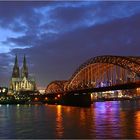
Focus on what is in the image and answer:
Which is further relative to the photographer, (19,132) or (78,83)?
(78,83)

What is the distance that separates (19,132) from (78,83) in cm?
11838

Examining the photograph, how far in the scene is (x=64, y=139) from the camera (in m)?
52.8

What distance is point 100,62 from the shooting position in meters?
151

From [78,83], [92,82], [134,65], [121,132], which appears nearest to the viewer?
[121,132]

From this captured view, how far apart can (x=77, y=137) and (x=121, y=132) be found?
7.67 m

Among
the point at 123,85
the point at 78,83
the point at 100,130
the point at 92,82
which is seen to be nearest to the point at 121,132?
the point at 100,130

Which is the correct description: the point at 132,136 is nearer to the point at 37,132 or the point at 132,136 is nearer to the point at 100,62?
the point at 37,132

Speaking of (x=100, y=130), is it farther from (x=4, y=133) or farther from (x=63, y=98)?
(x=63, y=98)

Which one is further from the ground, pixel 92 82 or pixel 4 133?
pixel 92 82

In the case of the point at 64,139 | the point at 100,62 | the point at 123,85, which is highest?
the point at 100,62

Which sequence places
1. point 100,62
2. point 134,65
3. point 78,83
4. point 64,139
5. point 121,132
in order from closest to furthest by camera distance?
point 64,139, point 121,132, point 134,65, point 100,62, point 78,83

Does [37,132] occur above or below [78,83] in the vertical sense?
below

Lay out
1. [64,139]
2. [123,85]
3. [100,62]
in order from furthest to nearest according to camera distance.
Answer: [100,62], [123,85], [64,139]

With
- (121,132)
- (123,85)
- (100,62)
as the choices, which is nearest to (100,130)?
(121,132)
